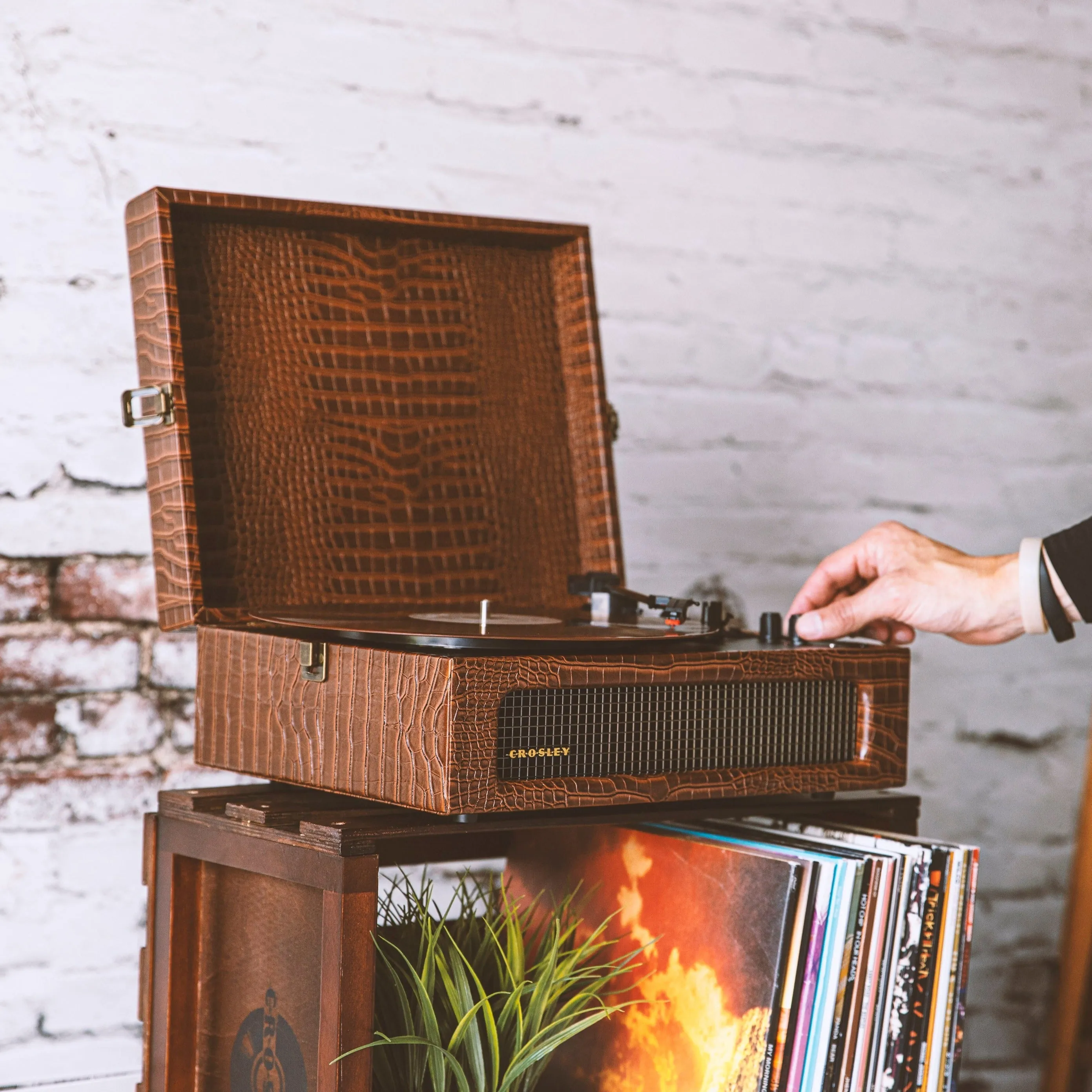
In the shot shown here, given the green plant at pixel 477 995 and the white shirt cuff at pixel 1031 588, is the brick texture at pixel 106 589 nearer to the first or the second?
the green plant at pixel 477 995

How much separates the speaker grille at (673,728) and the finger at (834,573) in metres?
0.22

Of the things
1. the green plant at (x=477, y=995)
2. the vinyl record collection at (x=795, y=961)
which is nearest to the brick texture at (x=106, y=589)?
the green plant at (x=477, y=995)

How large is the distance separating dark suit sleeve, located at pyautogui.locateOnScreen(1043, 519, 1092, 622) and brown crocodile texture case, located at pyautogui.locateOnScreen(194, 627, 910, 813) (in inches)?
9.1

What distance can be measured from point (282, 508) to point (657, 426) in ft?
2.03

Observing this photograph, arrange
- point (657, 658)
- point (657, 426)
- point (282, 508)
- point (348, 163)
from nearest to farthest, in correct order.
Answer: point (657, 658) → point (282, 508) → point (348, 163) → point (657, 426)

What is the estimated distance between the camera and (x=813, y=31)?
1.74m

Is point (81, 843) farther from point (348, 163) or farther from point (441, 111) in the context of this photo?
point (441, 111)

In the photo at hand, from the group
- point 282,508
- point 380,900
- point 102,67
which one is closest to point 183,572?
point 282,508

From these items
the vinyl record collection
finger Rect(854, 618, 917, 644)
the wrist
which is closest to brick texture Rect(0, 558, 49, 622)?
the vinyl record collection

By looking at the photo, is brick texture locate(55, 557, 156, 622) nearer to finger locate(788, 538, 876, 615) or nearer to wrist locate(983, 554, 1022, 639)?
finger locate(788, 538, 876, 615)

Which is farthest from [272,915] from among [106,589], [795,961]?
[106,589]

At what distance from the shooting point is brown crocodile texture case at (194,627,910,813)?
0.86 m

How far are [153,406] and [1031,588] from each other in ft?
2.56

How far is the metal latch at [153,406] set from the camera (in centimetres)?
107
